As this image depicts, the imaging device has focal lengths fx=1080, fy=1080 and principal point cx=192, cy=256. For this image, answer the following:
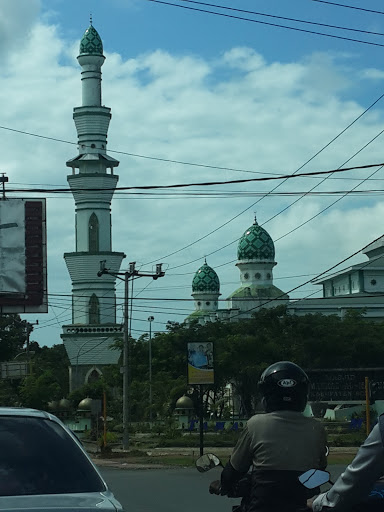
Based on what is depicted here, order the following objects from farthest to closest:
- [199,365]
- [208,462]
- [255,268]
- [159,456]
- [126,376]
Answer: [255,268], [126,376], [159,456], [199,365], [208,462]

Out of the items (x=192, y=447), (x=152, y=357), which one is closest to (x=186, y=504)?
(x=192, y=447)

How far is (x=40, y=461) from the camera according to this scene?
571cm

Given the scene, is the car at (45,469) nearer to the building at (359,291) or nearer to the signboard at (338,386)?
the signboard at (338,386)

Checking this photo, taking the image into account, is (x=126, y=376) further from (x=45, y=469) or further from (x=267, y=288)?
(x=267, y=288)

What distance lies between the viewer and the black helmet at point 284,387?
6.01 meters

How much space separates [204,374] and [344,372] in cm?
926

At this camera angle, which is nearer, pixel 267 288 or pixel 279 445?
pixel 279 445

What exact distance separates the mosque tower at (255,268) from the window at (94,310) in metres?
20.3

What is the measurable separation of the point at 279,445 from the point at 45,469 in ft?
4.18

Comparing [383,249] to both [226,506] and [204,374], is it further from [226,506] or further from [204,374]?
[226,506]

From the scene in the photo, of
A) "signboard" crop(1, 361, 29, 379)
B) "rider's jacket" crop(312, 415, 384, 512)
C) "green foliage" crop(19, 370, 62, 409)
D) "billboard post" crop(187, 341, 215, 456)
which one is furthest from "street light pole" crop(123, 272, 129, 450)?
"rider's jacket" crop(312, 415, 384, 512)

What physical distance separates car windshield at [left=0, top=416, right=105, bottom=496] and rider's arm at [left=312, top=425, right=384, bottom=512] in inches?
59.1

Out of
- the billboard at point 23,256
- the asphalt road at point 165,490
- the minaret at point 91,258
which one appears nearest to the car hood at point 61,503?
the asphalt road at point 165,490

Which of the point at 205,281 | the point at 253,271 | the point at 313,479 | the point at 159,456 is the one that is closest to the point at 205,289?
the point at 205,281
